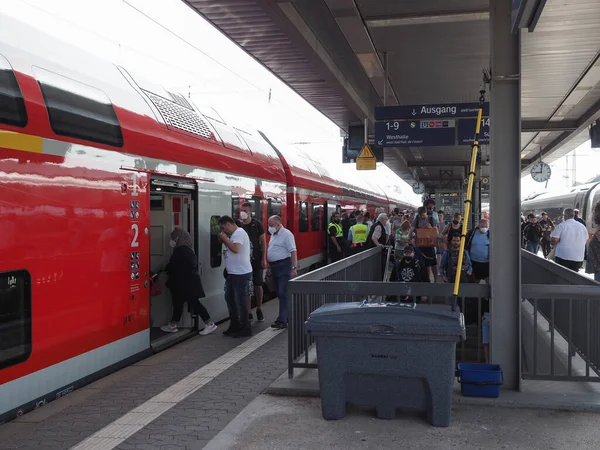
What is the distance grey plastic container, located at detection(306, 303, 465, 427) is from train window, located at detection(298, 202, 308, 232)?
30.5ft

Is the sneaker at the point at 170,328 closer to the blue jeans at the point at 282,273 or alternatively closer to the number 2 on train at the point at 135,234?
the blue jeans at the point at 282,273

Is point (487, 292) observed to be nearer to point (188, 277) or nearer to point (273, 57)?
point (188, 277)

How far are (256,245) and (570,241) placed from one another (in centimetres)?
517

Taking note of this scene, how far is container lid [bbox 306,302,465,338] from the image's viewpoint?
4.20 metres

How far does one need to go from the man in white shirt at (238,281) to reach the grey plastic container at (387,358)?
3.50 metres

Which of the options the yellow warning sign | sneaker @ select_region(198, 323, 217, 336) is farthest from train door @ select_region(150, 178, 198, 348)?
the yellow warning sign

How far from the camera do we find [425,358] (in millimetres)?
4242

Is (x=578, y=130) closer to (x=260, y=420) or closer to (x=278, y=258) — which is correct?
(x=278, y=258)

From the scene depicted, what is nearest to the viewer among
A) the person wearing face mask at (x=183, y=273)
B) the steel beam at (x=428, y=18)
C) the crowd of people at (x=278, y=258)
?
the person wearing face mask at (x=183, y=273)

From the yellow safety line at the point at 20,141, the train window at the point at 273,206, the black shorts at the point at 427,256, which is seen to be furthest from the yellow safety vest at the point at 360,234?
the yellow safety line at the point at 20,141

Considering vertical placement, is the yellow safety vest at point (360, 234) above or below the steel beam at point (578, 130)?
below

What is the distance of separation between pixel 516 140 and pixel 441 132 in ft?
21.1

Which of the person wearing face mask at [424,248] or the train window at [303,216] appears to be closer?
the person wearing face mask at [424,248]

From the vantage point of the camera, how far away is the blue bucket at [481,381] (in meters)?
4.83
